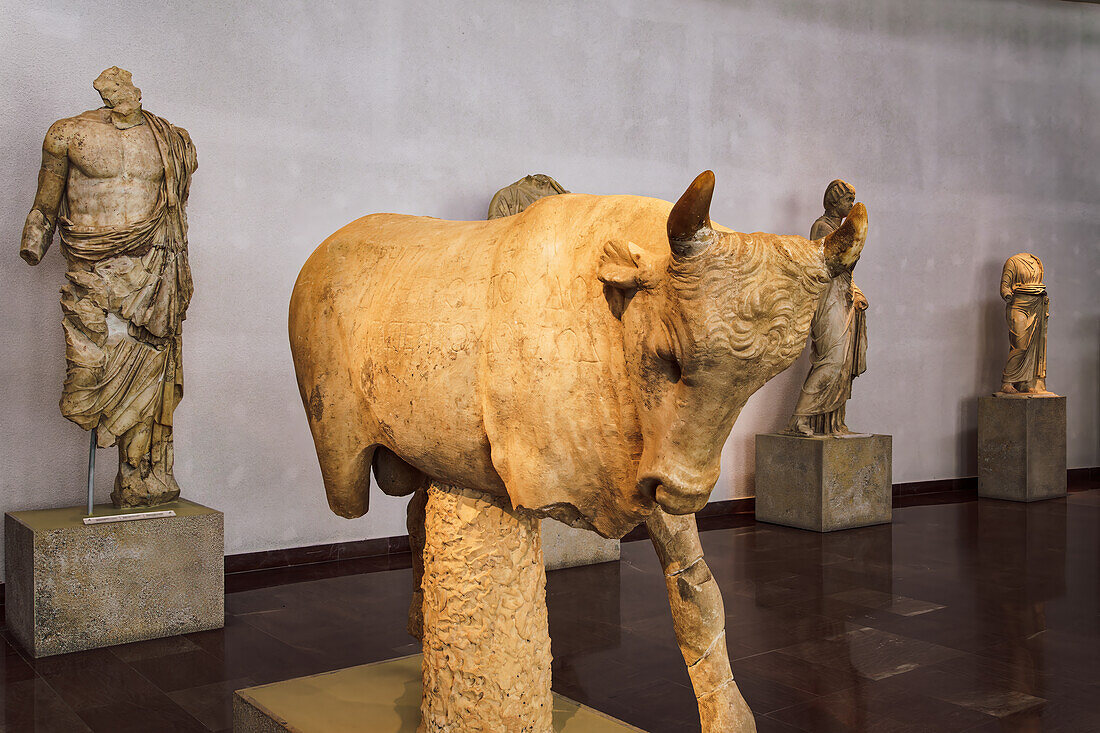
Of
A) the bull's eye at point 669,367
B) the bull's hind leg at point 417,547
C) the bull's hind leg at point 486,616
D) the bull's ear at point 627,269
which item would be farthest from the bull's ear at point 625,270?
the bull's hind leg at point 417,547

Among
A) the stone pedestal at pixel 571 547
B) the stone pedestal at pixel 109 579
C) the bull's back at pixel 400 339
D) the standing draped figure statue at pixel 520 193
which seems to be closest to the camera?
the bull's back at pixel 400 339

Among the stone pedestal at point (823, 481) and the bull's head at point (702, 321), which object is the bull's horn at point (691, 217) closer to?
the bull's head at point (702, 321)

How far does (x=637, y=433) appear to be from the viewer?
5.17ft

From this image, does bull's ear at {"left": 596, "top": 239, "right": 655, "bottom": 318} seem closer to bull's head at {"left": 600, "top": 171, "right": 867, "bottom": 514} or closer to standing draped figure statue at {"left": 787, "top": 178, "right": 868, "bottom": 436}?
bull's head at {"left": 600, "top": 171, "right": 867, "bottom": 514}

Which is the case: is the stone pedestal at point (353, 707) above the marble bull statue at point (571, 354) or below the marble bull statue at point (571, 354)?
below

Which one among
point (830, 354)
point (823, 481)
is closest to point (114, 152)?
point (823, 481)

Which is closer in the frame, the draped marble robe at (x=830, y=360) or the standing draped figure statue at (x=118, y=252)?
the standing draped figure statue at (x=118, y=252)

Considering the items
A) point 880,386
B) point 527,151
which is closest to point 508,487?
point 527,151

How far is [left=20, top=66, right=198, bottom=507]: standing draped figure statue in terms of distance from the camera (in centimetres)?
425

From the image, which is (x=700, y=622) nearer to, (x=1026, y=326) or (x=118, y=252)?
(x=118, y=252)

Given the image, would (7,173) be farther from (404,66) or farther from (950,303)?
(950,303)

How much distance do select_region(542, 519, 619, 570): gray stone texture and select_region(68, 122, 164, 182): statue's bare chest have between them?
106 inches

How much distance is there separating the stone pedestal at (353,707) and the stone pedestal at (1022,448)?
6850mm

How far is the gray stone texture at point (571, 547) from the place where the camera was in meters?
5.39
